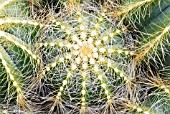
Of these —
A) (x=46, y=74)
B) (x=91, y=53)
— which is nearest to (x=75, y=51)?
(x=91, y=53)

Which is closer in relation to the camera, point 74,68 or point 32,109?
point 74,68

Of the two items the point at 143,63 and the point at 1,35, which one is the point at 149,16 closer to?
the point at 143,63

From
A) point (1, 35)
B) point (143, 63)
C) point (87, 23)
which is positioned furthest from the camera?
point (143, 63)

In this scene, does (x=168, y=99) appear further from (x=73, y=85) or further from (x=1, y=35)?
(x=1, y=35)

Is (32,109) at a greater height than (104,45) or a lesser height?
lesser

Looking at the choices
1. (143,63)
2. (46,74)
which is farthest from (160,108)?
(46,74)

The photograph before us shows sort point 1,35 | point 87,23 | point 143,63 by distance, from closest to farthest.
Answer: point 1,35
point 87,23
point 143,63

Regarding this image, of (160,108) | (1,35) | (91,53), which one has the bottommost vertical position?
(160,108)
